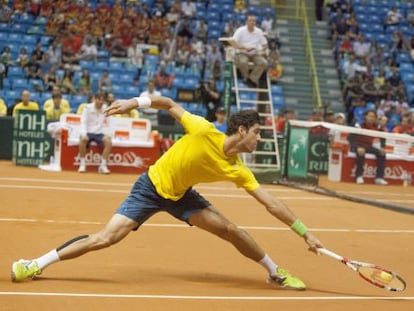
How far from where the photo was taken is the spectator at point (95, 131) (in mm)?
18781

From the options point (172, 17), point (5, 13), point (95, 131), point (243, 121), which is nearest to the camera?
point (243, 121)

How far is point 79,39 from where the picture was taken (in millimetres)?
27203

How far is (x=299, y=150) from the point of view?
60.5 feet

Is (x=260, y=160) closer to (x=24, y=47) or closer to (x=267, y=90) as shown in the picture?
(x=267, y=90)

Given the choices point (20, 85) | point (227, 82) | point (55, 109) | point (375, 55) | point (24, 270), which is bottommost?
point (24, 270)

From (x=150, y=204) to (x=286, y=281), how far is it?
1.46 metres

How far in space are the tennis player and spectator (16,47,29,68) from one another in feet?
62.2

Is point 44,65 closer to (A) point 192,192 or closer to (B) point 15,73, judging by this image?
(B) point 15,73

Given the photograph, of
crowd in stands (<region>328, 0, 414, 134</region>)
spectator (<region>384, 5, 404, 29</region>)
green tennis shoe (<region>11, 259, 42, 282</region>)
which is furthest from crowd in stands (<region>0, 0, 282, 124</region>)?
green tennis shoe (<region>11, 259, 42, 282</region>)

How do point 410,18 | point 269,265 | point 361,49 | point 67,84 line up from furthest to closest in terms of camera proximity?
1. point 410,18
2. point 361,49
3. point 67,84
4. point 269,265

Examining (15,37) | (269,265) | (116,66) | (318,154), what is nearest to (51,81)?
(116,66)

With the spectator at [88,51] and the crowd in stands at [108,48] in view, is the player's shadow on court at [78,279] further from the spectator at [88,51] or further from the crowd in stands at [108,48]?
the spectator at [88,51]

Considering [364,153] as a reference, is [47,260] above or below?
below

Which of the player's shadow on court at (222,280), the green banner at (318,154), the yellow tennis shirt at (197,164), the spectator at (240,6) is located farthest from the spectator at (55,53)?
the yellow tennis shirt at (197,164)
